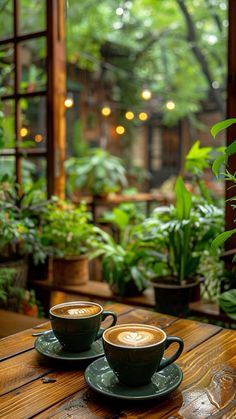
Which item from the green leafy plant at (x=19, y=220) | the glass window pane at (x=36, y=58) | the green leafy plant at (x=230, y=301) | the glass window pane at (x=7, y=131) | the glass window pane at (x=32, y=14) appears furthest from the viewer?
the glass window pane at (x=32, y=14)

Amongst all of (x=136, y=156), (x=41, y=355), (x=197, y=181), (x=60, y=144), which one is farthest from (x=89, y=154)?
(x=41, y=355)

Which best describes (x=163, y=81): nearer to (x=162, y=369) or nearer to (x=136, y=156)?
(x=136, y=156)

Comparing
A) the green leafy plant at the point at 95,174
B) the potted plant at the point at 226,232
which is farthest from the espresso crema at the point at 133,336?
the green leafy plant at the point at 95,174

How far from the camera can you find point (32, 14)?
626cm

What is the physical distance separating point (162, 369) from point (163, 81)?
7.95 m

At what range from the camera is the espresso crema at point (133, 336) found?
0.97 metres

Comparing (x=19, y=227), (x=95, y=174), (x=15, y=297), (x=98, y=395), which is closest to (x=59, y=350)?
(x=98, y=395)

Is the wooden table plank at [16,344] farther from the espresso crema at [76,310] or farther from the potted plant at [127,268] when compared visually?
the potted plant at [127,268]

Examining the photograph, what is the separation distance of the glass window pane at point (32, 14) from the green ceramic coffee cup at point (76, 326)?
219 inches

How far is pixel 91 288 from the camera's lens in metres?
2.84

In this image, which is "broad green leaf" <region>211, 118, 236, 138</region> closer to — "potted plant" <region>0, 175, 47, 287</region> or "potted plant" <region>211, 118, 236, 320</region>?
"potted plant" <region>211, 118, 236, 320</region>

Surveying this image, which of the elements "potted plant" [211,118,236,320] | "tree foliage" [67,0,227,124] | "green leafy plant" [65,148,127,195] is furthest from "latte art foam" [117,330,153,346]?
"tree foliage" [67,0,227,124]

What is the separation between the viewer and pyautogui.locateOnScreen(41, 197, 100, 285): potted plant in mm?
2809

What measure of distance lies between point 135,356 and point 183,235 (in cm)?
143
